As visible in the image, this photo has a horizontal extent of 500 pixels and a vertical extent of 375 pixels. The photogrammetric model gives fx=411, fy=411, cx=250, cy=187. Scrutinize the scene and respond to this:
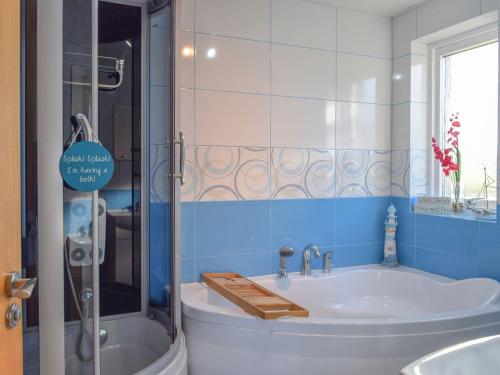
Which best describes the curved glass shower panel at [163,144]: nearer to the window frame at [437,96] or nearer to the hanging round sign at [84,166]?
the hanging round sign at [84,166]

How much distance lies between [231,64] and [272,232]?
0.98m

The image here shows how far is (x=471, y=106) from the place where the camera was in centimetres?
250

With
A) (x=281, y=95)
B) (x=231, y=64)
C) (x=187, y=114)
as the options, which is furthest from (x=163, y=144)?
(x=281, y=95)

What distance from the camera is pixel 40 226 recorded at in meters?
1.07

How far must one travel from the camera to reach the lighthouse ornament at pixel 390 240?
266 cm

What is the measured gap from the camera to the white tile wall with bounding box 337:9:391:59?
2.57 metres

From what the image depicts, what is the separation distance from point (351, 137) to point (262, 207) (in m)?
0.76

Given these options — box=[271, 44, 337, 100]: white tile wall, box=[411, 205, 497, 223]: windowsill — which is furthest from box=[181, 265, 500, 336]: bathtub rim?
box=[271, 44, 337, 100]: white tile wall

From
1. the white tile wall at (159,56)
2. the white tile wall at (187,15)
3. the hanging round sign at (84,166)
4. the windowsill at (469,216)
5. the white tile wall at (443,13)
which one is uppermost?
the white tile wall at (443,13)

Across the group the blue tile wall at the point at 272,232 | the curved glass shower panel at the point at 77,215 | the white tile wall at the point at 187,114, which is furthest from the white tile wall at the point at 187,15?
the curved glass shower panel at the point at 77,215

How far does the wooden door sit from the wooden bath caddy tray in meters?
0.95

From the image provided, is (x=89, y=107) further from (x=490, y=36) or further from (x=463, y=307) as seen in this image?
(x=490, y=36)

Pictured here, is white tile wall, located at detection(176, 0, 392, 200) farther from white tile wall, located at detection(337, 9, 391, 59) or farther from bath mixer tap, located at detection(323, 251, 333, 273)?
bath mixer tap, located at detection(323, 251, 333, 273)

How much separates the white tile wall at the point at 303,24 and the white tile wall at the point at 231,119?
409mm
